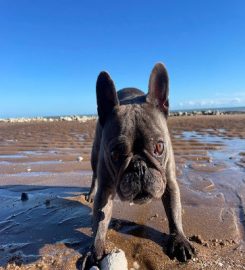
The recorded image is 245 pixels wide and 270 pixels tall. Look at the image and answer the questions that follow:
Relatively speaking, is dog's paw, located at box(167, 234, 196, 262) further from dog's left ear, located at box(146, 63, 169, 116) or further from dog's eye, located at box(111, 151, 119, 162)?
dog's left ear, located at box(146, 63, 169, 116)

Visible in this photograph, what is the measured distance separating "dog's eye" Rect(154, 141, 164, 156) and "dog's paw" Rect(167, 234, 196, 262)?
1.03 metres

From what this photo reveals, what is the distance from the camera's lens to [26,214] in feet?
18.7

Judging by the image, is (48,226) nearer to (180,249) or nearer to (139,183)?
(139,183)

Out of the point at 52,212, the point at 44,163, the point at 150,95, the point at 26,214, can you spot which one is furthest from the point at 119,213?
the point at 44,163

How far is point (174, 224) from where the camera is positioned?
4.54 m

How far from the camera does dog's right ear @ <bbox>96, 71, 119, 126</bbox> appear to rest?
4.84m

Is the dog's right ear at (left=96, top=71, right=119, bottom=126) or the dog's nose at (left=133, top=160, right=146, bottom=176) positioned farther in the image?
the dog's right ear at (left=96, top=71, right=119, bottom=126)

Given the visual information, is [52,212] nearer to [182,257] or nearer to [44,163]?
[182,257]

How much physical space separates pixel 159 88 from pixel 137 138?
1.01 m

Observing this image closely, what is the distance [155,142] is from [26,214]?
103 inches

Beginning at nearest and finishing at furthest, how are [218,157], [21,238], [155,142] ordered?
1. [155,142]
2. [21,238]
3. [218,157]

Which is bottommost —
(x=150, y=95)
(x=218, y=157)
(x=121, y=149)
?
(x=218, y=157)

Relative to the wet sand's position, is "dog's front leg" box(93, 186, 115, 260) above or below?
above

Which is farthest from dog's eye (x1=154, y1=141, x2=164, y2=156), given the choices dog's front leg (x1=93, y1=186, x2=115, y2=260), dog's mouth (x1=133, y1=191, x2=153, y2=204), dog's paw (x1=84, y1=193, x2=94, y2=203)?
dog's paw (x1=84, y1=193, x2=94, y2=203)
